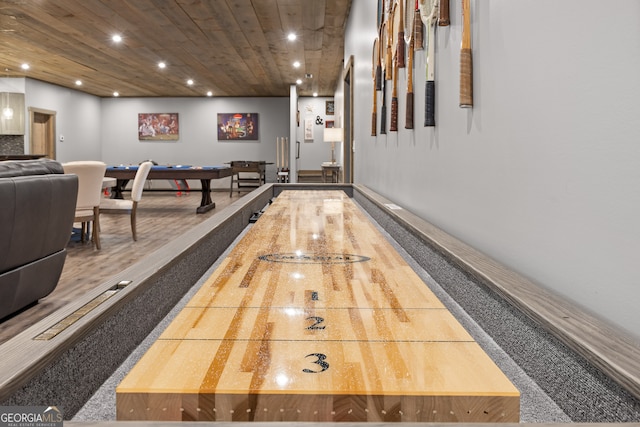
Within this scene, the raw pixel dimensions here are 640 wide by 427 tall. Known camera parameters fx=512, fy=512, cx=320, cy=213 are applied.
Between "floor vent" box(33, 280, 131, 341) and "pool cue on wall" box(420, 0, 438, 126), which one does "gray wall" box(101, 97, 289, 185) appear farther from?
"floor vent" box(33, 280, 131, 341)

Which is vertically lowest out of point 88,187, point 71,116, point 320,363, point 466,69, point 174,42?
point 320,363

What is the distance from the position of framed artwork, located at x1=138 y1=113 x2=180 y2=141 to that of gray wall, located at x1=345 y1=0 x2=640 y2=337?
14736mm

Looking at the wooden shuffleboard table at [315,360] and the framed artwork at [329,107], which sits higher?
the framed artwork at [329,107]

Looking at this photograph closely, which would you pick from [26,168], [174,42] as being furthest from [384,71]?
[174,42]

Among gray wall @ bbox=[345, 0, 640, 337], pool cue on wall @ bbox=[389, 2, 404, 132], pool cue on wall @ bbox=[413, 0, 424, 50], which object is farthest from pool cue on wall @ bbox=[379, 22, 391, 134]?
gray wall @ bbox=[345, 0, 640, 337]

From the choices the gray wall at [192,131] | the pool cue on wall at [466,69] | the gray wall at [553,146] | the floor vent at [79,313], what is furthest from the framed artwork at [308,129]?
the floor vent at [79,313]

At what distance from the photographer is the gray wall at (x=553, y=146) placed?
2.74ft

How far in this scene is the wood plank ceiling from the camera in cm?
645

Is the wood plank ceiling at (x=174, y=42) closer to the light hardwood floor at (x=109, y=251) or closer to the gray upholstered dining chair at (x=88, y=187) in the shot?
the gray upholstered dining chair at (x=88, y=187)

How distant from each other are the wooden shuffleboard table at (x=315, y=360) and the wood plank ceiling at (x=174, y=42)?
18.9 feet

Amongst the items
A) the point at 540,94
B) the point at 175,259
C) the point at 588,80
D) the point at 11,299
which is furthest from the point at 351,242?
the point at 11,299

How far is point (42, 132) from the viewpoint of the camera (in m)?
13.0

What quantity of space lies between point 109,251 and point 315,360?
5.23m

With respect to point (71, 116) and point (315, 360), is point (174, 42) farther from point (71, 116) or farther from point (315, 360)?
point (315, 360)
